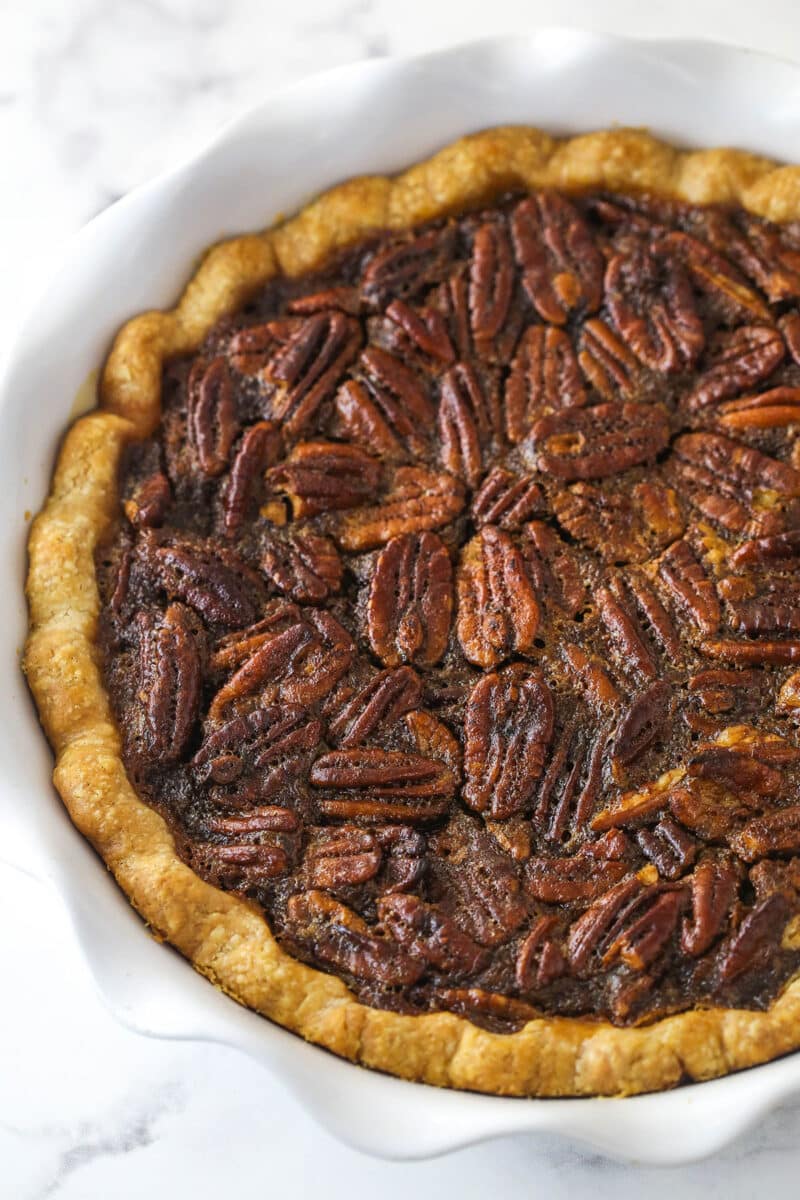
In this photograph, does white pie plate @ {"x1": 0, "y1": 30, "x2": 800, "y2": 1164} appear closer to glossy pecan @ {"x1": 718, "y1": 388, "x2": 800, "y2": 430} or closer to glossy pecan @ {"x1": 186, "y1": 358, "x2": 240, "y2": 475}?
glossy pecan @ {"x1": 186, "y1": 358, "x2": 240, "y2": 475}

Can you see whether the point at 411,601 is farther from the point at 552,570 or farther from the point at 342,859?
the point at 342,859

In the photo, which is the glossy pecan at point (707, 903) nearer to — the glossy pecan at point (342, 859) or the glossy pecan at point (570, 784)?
the glossy pecan at point (570, 784)

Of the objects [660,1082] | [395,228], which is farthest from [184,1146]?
[395,228]

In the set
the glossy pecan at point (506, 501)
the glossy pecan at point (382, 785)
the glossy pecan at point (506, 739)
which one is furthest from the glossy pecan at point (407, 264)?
the glossy pecan at point (382, 785)

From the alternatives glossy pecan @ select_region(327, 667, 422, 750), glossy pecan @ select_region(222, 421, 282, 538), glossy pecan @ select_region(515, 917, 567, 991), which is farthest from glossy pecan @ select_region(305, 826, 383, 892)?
glossy pecan @ select_region(222, 421, 282, 538)

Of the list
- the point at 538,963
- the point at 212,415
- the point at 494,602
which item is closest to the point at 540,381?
the point at 494,602
